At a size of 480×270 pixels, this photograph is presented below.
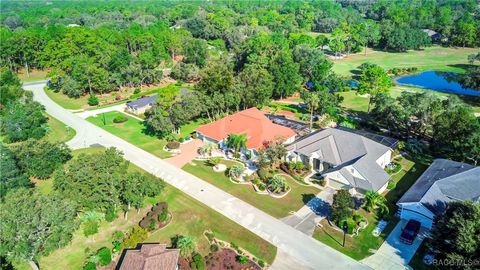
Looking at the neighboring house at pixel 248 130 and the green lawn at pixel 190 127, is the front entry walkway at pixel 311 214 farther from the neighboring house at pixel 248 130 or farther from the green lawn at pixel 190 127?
the green lawn at pixel 190 127

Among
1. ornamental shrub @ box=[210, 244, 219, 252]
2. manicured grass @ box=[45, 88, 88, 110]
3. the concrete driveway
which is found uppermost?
the concrete driveway

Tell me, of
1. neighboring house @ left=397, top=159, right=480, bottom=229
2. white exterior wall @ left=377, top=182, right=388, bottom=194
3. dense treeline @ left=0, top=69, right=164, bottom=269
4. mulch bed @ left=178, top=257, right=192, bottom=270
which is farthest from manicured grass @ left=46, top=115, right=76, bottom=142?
neighboring house @ left=397, top=159, right=480, bottom=229

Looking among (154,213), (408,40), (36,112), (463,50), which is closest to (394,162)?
(154,213)

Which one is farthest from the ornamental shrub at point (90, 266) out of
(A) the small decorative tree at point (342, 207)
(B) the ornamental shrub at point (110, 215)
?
(A) the small decorative tree at point (342, 207)

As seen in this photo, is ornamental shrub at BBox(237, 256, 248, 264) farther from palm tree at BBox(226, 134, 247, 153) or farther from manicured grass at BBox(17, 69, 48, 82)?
manicured grass at BBox(17, 69, 48, 82)

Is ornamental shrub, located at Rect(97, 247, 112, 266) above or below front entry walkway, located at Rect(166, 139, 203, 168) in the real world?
above

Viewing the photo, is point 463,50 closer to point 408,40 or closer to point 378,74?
point 408,40

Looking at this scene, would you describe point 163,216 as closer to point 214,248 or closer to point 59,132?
point 214,248
